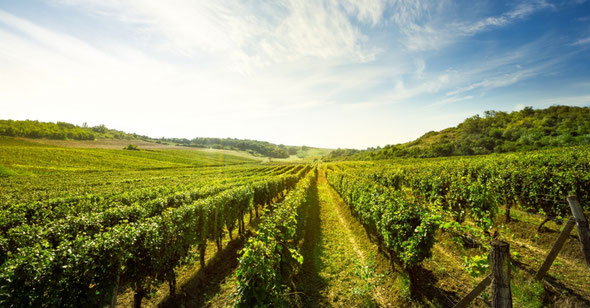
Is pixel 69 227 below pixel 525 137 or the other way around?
below

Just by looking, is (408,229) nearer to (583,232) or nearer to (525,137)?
(583,232)

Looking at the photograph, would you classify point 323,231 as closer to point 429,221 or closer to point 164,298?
point 429,221

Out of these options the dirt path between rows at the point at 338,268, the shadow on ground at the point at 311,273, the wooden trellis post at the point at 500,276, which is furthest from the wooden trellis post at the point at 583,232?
the shadow on ground at the point at 311,273

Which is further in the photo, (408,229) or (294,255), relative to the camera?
(408,229)

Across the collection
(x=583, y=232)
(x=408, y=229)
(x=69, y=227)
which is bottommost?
(x=69, y=227)

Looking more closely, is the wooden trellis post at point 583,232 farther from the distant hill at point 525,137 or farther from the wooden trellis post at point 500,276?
the distant hill at point 525,137

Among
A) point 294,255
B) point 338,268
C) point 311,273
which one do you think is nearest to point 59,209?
point 311,273

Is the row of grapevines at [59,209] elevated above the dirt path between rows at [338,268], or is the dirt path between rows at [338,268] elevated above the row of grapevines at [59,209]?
the row of grapevines at [59,209]

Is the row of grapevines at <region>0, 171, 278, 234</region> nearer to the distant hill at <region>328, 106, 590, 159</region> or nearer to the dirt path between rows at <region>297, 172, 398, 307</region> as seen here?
the dirt path between rows at <region>297, 172, 398, 307</region>

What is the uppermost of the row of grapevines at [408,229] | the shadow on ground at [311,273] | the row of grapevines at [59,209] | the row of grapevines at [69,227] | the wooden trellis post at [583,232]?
the wooden trellis post at [583,232]

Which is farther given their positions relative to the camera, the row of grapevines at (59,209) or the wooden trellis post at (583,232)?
the row of grapevines at (59,209)

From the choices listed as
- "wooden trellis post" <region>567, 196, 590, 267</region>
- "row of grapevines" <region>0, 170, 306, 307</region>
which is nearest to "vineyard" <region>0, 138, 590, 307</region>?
"row of grapevines" <region>0, 170, 306, 307</region>

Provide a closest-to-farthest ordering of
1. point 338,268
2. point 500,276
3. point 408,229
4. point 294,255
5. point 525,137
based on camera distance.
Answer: point 500,276
point 294,255
point 408,229
point 338,268
point 525,137

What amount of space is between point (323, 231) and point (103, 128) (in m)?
243
